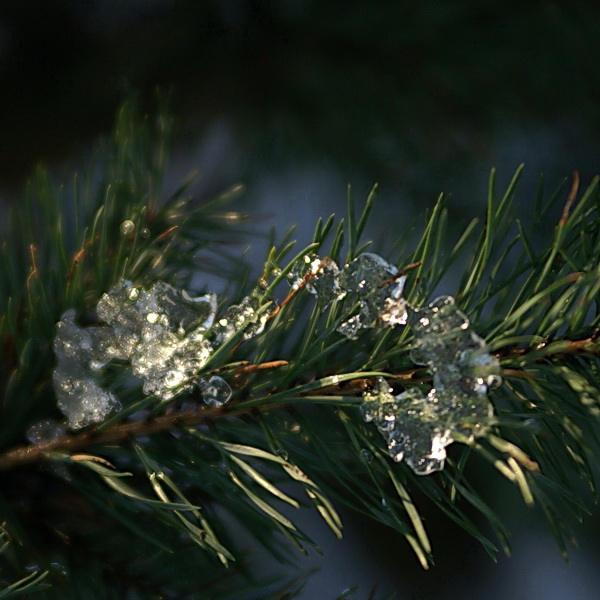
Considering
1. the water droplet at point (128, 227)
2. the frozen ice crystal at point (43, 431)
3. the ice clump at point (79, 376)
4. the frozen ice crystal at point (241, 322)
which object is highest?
the frozen ice crystal at point (241, 322)

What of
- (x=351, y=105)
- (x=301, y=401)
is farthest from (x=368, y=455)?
(x=351, y=105)

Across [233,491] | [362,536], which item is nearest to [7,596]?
[233,491]

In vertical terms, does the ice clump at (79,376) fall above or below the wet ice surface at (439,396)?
below

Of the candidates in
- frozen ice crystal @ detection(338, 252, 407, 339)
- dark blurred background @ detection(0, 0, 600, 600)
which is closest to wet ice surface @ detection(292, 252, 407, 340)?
frozen ice crystal @ detection(338, 252, 407, 339)

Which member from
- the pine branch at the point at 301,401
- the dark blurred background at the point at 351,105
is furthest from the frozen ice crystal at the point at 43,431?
the dark blurred background at the point at 351,105

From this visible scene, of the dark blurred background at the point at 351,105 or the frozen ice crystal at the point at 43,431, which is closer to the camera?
the frozen ice crystal at the point at 43,431

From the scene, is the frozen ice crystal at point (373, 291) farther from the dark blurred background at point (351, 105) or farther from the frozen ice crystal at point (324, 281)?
Answer: the dark blurred background at point (351, 105)
